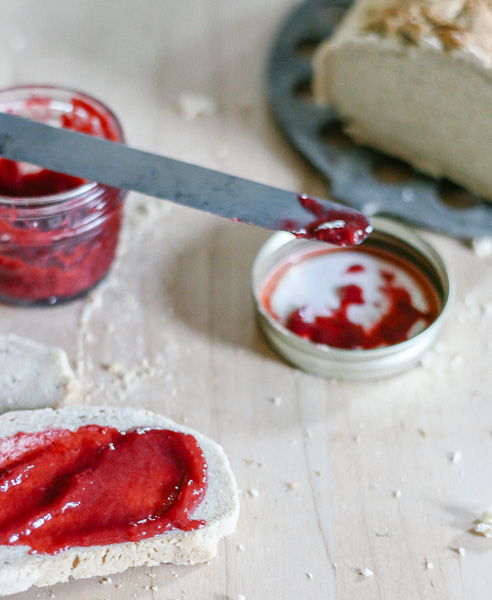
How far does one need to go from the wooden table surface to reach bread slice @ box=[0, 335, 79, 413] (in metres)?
0.14

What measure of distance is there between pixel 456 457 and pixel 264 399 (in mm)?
555

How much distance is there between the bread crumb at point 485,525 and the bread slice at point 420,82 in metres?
1.26

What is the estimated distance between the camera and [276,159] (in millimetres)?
2902

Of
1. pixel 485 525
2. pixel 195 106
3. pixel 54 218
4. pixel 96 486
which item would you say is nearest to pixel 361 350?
pixel 485 525

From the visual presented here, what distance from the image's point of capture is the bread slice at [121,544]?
5.44ft

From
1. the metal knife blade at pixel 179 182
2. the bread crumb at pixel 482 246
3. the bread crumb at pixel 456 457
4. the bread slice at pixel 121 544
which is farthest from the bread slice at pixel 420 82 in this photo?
the bread slice at pixel 121 544

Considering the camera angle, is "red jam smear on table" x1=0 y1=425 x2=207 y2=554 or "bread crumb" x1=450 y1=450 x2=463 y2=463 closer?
"red jam smear on table" x1=0 y1=425 x2=207 y2=554

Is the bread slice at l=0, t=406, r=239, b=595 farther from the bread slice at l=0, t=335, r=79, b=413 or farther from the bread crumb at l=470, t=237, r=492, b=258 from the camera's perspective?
the bread crumb at l=470, t=237, r=492, b=258

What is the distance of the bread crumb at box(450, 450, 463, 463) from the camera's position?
2014 millimetres

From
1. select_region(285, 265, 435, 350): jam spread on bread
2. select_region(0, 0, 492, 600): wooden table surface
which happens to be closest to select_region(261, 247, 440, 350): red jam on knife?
select_region(285, 265, 435, 350): jam spread on bread

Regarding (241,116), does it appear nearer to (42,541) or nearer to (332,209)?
(332,209)

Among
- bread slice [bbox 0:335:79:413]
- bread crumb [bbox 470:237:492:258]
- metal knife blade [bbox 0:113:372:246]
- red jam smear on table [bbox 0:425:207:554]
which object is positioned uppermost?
metal knife blade [bbox 0:113:372:246]

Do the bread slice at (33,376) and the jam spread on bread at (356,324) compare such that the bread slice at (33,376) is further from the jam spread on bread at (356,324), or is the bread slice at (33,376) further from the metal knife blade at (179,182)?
the jam spread on bread at (356,324)

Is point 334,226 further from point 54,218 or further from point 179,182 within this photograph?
point 54,218
